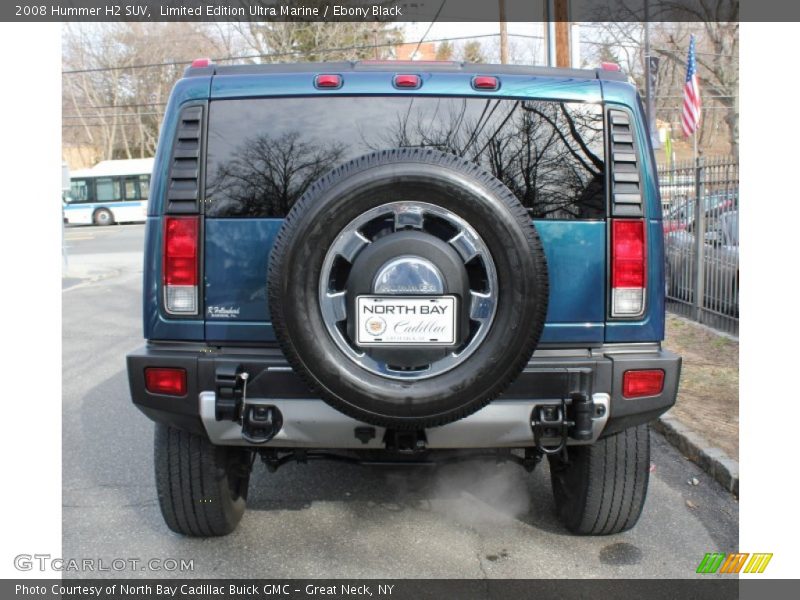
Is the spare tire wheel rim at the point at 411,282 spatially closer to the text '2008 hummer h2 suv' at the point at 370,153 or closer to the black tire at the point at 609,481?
the text '2008 hummer h2 suv' at the point at 370,153

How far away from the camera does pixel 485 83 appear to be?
2.96m

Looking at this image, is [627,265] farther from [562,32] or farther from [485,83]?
[562,32]

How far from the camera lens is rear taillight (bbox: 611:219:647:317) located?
9.82ft

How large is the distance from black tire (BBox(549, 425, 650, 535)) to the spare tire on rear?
920 millimetres

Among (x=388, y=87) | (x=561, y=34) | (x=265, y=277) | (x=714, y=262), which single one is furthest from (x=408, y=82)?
(x=561, y=34)

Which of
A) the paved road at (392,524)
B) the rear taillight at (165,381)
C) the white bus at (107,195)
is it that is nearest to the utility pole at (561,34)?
the paved road at (392,524)

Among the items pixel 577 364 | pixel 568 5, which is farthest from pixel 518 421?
pixel 568 5

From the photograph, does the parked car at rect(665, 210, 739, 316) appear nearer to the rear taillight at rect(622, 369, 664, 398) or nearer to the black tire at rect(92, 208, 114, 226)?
the rear taillight at rect(622, 369, 664, 398)

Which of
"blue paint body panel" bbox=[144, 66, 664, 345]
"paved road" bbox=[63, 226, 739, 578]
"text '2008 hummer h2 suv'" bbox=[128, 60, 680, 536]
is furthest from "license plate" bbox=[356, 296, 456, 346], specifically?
"paved road" bbox=[63, 226, 739, 578]

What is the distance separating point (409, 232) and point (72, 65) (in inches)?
2009

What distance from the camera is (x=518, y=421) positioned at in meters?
2.90

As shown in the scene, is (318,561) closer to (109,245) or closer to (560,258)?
(560,258)

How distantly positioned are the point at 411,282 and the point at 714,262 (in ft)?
23.0

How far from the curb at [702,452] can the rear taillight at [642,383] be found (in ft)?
4.94
